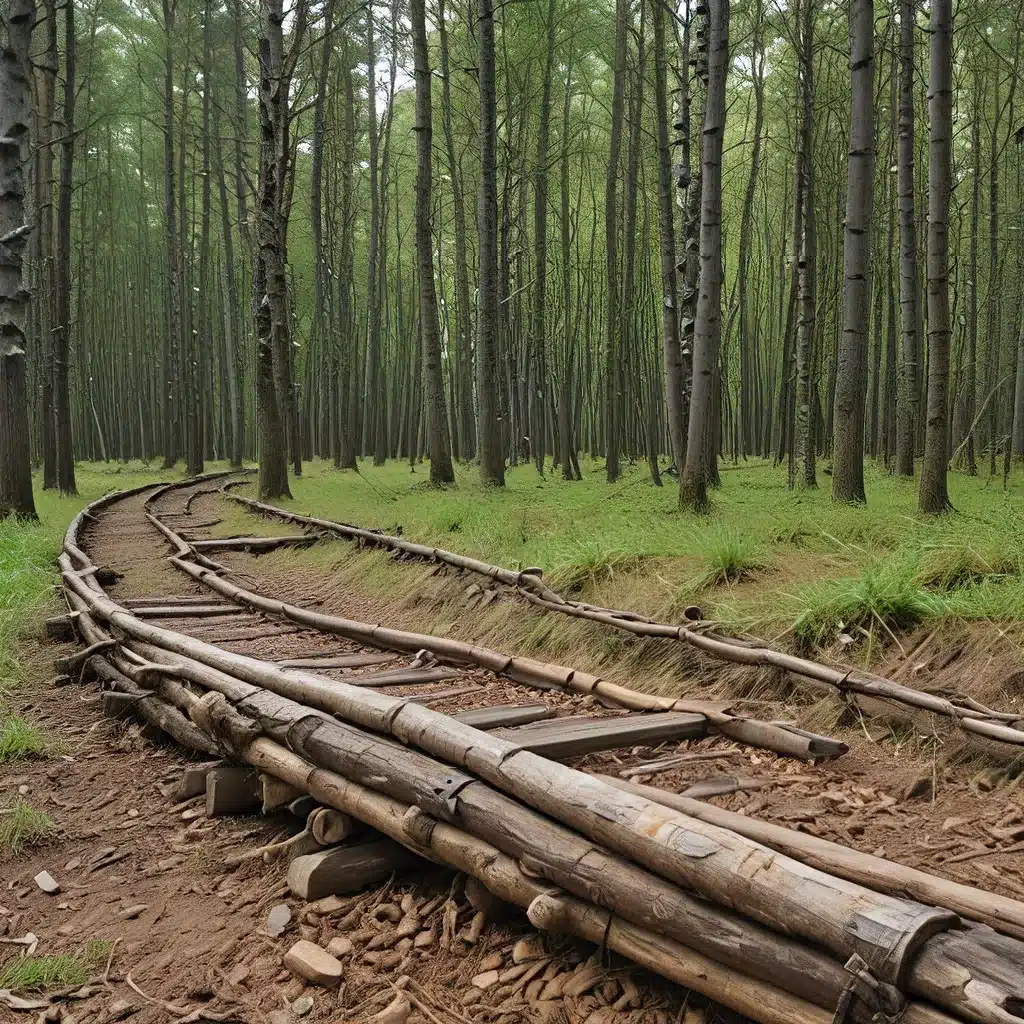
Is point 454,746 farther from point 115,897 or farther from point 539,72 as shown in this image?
point 539,72

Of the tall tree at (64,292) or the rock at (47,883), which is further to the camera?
the tall tree at (64,292)

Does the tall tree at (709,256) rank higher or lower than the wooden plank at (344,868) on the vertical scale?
higher

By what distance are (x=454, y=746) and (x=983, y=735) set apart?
1930 millimetres

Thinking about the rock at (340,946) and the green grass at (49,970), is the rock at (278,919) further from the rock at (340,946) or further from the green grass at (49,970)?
the green grass at (49,970)

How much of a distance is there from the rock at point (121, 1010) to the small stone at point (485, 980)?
870mm

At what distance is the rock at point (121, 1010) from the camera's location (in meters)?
2.17

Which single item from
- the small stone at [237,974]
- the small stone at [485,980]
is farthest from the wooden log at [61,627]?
the small stone at [485,980]

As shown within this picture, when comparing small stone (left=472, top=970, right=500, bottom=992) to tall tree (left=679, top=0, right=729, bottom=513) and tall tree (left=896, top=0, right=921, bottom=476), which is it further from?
tall tree (left=896, top=0, right=921, bottom=476)

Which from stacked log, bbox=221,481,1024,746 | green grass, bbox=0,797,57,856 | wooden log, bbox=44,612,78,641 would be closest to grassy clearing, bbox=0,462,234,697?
wooden log, bbox=44,612,78,641

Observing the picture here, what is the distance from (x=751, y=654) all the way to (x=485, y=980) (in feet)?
7.26

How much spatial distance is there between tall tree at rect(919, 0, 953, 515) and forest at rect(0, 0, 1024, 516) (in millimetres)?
29

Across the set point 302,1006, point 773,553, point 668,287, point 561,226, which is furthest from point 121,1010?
point 561,226

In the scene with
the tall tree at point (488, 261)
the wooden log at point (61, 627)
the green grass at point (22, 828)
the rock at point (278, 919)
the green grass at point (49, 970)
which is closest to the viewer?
the green grass at point (49, 970)

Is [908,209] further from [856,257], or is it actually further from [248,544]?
[248,544]
